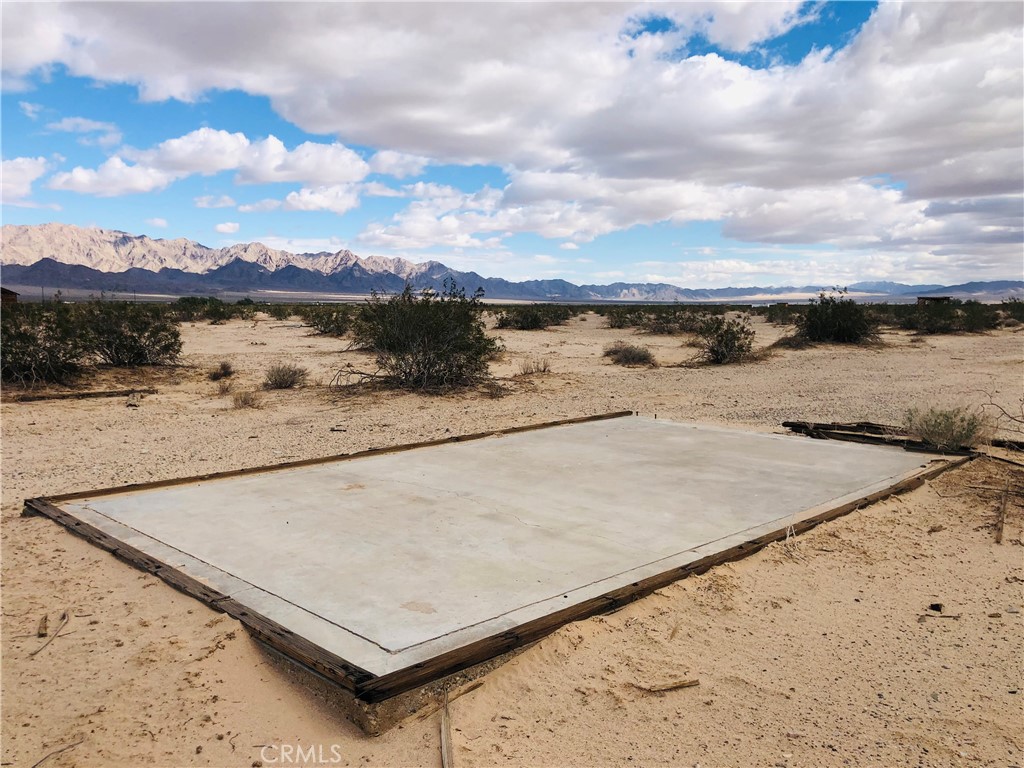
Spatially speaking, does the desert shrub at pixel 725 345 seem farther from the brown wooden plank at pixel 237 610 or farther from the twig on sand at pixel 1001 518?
the brown wooden plank at pixel 237 610

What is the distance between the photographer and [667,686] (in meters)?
3.59

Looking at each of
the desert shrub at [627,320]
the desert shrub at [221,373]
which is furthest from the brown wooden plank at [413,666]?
the desert shrub at [627,320]

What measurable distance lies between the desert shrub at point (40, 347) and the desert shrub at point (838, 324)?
74.5 ft

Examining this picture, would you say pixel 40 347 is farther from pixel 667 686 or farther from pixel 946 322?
pixel 946 322

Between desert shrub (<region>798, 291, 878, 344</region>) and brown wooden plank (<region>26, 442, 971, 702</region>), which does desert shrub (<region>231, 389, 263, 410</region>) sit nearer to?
brown wooden plank (<region>26, 442, 971, 702</region>)

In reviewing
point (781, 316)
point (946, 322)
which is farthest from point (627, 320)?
point (946, 322)

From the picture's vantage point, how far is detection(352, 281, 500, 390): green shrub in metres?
14.9

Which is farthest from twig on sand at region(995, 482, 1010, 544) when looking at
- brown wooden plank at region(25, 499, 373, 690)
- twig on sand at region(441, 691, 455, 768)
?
brown wooden plank at region(25, 499, 373, 690)

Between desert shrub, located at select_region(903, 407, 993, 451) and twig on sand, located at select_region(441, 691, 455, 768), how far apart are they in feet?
23.5

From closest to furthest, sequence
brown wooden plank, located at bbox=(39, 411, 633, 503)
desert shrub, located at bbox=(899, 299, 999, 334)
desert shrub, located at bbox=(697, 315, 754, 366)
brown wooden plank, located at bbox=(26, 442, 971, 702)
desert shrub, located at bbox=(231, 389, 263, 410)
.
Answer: brown wooden plank, located at bbox=(26, 442, 971, 702) → brown wooden plank, located at bbox=(39, 411, 633, 503) → desert shrub, located at bbox=(231, 389, 263, 410) → desert shrub, located at bbox=(697, 315, 754, 366) → desert shrub, located at bbox=(899, 299, 999, 334)

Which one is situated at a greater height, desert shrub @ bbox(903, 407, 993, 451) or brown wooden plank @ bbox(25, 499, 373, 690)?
desert shrub @ bbox(903, 407, 993, 451)

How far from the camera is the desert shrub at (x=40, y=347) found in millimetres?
14109

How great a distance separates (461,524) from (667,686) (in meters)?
2.29

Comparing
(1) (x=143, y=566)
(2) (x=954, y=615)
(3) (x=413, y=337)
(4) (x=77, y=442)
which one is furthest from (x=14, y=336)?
(2) (x=954, y=615)
